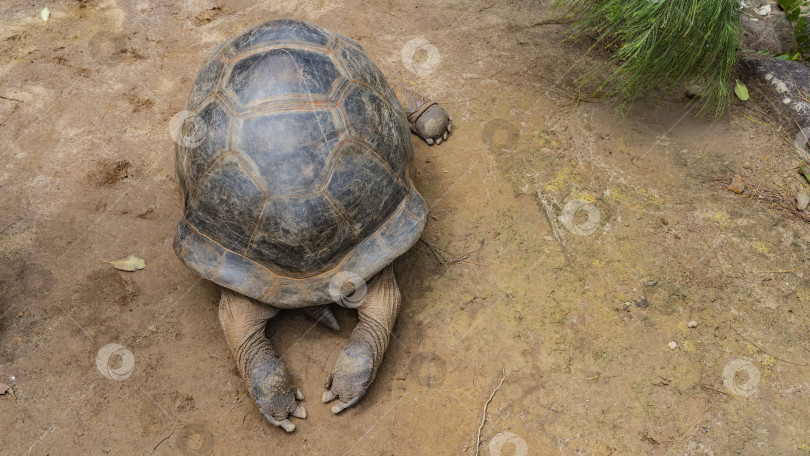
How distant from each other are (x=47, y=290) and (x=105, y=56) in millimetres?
2717

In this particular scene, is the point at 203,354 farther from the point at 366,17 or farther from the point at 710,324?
the point at 366,17

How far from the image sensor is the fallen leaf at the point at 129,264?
395 cm

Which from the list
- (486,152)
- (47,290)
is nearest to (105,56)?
(47,290)

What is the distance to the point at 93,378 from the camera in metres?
3.47
